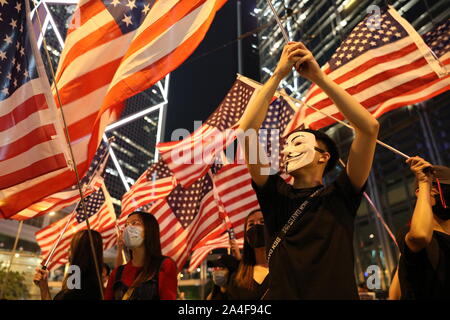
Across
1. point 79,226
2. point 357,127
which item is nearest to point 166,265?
point 357,127

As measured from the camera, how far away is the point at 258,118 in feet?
6.20

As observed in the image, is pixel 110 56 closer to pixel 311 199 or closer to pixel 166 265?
pixel 166 265

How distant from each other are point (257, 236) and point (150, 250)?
3.25ft

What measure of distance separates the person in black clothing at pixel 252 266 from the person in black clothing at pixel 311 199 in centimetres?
149

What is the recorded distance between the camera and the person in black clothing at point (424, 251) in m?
2.07

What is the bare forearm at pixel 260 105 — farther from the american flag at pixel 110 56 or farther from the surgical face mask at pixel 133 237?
the american flag at pixel 110 56

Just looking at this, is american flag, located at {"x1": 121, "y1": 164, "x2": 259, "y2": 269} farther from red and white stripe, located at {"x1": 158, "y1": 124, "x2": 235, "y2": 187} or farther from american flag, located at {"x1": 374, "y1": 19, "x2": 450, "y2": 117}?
american flag, located at {"x1": 374, "y1": 19, "x2": 450, "y2": 117}

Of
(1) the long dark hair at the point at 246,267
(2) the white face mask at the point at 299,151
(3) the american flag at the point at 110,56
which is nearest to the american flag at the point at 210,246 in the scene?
(1) the long dark hair at the point at 246,267

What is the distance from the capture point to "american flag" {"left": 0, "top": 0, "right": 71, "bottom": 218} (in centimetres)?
329

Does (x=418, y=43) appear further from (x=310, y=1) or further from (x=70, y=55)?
(x=310, y=1)

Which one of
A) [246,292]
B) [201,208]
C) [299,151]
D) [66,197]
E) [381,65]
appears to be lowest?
[246,292]

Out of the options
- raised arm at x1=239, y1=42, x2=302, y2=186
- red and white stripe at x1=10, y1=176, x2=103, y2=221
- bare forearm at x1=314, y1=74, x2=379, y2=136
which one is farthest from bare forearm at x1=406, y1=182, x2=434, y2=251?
red and white stripe at x1=10, y1=176, x2=103, y2=221

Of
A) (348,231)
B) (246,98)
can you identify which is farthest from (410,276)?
(246,98)

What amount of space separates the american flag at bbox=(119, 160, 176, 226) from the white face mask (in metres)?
6.86
